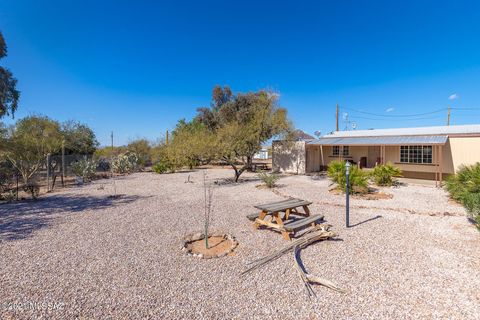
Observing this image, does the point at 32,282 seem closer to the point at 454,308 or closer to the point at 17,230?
the point at 17,230

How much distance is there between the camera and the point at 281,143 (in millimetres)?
17688

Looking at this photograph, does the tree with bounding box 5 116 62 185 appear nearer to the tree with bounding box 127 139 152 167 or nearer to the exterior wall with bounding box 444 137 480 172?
the tree with bounding box 127 139 152 167

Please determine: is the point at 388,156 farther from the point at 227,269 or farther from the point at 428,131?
→ the point at 227,269

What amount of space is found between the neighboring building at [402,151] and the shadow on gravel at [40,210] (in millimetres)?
12064

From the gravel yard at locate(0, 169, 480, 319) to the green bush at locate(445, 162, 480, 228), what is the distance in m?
0.59

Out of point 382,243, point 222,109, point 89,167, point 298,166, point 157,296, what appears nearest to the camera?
point 157,296

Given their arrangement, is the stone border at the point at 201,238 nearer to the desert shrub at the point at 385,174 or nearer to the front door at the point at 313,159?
the desert shrub at the point at 385,174

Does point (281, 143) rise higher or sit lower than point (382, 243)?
higher

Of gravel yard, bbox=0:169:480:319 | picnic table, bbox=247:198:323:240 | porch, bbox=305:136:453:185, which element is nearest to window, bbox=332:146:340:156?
porch, bbox=305:136:453:185

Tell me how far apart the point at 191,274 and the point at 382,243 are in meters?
3.77

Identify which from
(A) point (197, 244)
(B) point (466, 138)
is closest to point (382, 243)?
(A) point (197, 244)

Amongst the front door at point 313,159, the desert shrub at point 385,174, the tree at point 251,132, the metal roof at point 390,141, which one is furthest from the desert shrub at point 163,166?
the desert shrub at point 385,174

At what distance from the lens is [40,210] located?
7.10 metres

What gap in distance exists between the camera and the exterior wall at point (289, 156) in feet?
55.9
